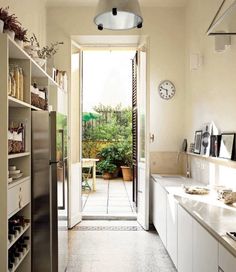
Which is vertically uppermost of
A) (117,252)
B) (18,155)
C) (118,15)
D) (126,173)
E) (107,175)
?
(118,15)

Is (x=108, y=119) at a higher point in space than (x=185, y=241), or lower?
higher

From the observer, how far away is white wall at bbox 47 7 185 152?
4.92 meters

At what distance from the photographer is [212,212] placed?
7.54ft

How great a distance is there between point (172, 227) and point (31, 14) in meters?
3.14

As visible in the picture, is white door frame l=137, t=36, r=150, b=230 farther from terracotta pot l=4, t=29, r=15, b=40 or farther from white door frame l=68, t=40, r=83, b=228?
terracotta pot l=4, t=29, r=15, b=40

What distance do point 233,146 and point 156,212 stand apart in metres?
1.84

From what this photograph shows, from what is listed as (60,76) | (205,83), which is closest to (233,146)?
(205,83)

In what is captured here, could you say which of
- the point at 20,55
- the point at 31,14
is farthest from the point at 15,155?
the point at 31,14

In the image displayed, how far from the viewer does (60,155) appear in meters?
3.31

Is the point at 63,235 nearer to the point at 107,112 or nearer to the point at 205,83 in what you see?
the point at 205,83

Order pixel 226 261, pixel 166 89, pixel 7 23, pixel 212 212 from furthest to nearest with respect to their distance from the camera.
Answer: pixel 166 89, pixel 212 212, pixel 7 23, pixel 226 261

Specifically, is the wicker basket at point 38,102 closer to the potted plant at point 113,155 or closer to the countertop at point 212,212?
the countertop at point 212,212

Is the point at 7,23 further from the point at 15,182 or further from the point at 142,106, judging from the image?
the point at 142,106

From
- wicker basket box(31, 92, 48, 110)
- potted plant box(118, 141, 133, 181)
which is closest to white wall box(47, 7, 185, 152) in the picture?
wicker basket box(31, 92, 48, 110)
